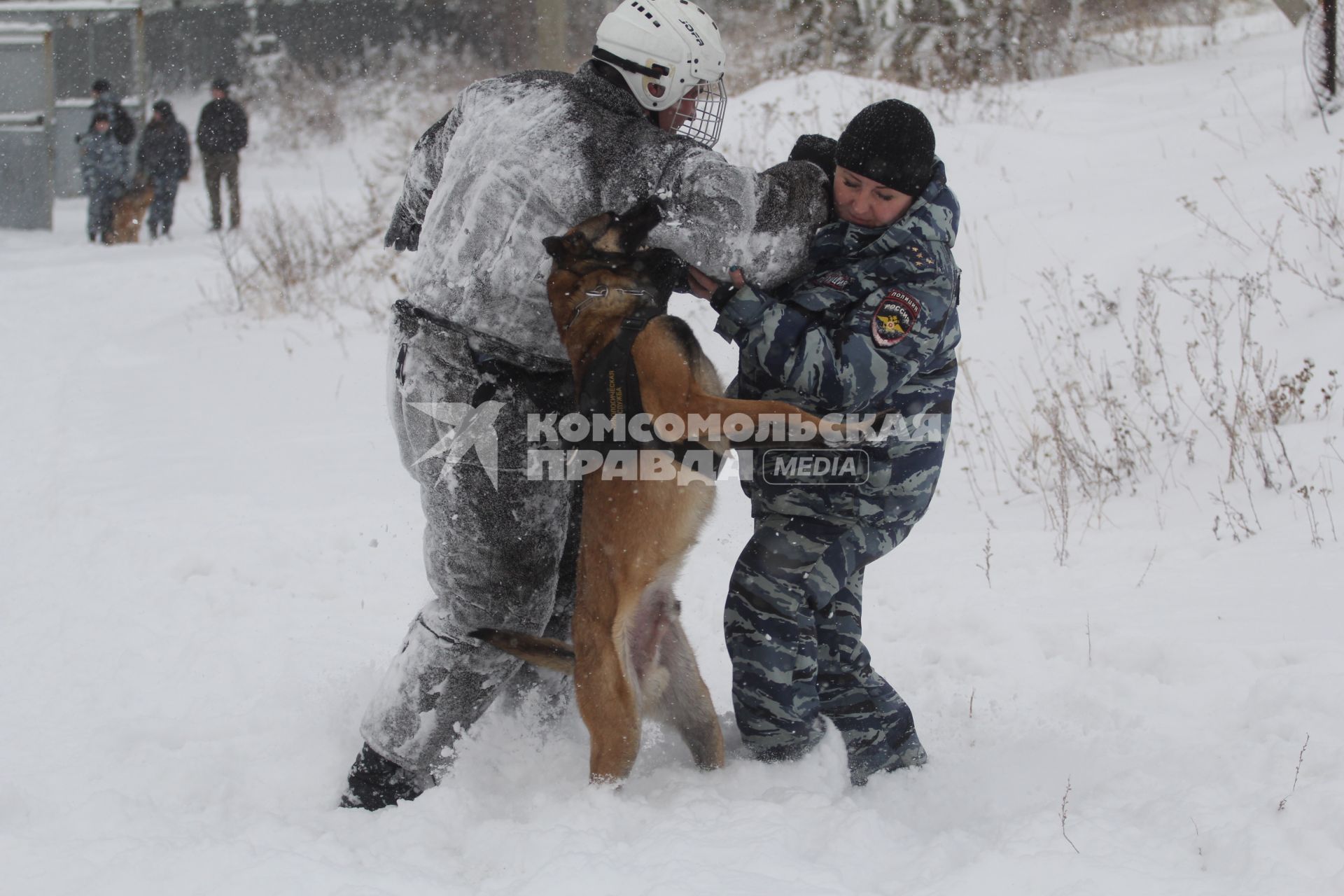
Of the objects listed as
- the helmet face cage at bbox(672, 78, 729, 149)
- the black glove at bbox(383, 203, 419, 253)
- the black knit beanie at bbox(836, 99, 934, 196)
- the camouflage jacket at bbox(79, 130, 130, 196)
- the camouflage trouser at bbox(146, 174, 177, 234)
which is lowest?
the black glove at bbox(383, 203, 419, 253)

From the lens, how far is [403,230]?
9.65 ft

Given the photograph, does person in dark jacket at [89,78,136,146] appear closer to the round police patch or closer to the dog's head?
the dog's head

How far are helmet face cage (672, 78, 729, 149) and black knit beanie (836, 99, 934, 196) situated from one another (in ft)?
1.15

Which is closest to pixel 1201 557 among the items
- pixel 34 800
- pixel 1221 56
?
pixel 34 800

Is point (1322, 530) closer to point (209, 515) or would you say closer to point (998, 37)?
point (209, 515)

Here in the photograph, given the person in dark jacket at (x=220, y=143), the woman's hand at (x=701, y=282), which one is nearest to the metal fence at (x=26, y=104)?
the person in dark jacket at (x=220, y=143)

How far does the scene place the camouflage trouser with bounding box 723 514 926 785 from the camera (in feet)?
8.87

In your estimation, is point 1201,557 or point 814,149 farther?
point 1201,557

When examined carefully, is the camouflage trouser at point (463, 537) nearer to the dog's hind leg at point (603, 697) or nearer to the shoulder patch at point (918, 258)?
the dog's hind leg at point (603, 697)

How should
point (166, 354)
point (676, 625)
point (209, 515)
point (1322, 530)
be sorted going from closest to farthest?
1. point (676, 625)
2. point (1322, 530)
3. point (209, 515)
4. point (166, 354)

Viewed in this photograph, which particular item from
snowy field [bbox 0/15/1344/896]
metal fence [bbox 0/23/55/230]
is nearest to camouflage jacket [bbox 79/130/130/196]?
metal fence [bbox 0/23/55/230]

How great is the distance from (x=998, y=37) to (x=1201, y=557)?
12.0 m

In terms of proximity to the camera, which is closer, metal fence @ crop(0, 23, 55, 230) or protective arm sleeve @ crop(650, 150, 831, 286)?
protective arm sleeve @ crop(650, 150, 831, 286)

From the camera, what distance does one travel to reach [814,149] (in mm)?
2738
